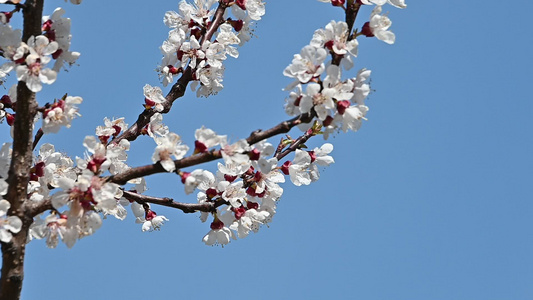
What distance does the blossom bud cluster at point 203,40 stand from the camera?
15.7 feet

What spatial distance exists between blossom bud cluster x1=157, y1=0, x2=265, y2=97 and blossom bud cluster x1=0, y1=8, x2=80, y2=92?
1.24m

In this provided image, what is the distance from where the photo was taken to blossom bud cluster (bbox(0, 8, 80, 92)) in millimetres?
3373

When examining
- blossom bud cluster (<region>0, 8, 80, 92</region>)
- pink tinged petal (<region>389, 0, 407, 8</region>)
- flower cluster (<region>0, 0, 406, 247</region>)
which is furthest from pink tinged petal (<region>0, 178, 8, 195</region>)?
pink tinged petal (<region>389, 0, 407, 8</region>)

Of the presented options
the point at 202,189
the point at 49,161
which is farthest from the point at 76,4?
the point at 202,189

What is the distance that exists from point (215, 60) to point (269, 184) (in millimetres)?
1016

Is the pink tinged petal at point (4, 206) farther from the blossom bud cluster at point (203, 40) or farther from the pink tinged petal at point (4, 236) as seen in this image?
Answer: the blossom bud cluster at point (203, 40)

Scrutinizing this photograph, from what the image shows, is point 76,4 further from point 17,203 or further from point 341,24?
point 341,24

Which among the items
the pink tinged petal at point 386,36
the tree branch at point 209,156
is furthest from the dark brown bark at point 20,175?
the pink tinged petal at point 386,36

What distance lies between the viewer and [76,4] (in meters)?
3.81

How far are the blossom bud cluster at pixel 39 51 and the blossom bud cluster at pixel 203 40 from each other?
1239mm

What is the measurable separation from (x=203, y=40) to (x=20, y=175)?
181 cm

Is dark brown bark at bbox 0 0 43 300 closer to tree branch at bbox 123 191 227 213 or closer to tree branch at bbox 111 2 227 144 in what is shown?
tree branch at bbox 123 191 227 213

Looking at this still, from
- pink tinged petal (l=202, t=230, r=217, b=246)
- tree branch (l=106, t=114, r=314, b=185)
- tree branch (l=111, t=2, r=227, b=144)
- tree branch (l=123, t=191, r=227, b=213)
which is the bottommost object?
tree branch (l=106, t=114, r=314, b=185)

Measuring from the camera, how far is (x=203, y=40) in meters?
4.87
